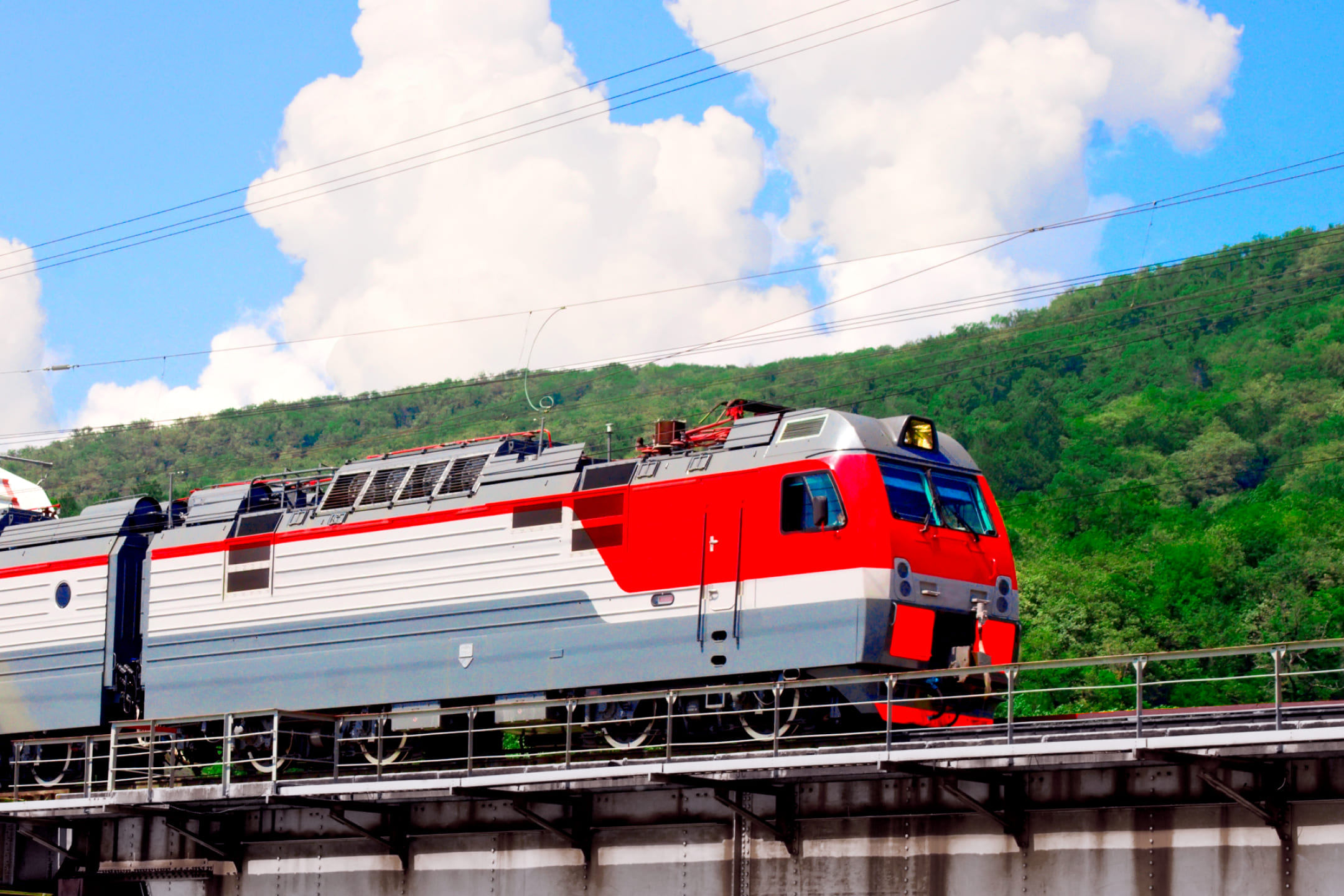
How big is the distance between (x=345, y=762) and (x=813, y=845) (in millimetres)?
11513

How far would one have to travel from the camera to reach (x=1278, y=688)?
16.4 m

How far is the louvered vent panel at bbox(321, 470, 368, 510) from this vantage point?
29156 mm

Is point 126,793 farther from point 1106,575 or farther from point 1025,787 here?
point 1106,575

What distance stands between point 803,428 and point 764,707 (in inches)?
172

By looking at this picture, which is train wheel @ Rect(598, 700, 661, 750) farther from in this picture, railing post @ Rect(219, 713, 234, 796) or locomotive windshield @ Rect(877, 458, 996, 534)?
railing post @ Rect(219, 713, 234, 796)

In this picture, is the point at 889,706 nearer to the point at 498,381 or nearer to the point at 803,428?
the point at 803,428

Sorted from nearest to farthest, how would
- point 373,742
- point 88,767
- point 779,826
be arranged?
point 779,826, point 88,767, point 373,742

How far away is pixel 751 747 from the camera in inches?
934

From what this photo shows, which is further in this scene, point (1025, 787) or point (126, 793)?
point (126, 793)

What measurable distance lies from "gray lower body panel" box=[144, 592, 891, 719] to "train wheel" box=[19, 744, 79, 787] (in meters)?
2.25

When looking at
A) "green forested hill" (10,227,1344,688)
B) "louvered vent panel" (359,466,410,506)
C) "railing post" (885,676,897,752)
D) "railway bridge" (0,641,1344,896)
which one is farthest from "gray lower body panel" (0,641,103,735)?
"green forested hill" (10,227,1344,688)

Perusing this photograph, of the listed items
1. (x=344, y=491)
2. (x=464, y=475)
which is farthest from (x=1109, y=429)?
(x=464, y=475)

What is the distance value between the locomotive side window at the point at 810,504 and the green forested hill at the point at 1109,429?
5004 cm

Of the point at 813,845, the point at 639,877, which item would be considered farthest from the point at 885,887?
the point at 639,877
